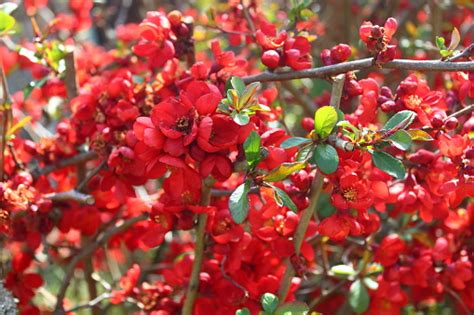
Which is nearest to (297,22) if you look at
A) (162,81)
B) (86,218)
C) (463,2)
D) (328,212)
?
(162,81)

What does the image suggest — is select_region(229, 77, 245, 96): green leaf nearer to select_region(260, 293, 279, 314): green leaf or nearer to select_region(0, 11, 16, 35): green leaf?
select_region(260, 293, 279, 314): green leaf

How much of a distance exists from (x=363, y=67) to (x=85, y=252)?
0.72 metres

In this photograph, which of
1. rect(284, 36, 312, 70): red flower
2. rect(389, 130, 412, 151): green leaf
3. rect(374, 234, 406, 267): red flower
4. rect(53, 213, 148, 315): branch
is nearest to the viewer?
rect(389, 130, 412, 151): green leaf

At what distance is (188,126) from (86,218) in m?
0.51

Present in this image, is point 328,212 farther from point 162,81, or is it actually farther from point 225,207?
point 162,81

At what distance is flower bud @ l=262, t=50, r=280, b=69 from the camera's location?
1.10 m

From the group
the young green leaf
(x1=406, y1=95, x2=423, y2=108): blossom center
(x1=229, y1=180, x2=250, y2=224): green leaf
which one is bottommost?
(x1=229, y1=180, x2=250, y2=224): green leaf

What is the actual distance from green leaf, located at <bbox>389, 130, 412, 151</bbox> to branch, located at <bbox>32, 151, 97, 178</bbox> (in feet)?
2.13

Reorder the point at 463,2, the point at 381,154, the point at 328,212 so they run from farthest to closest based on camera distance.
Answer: the point at 463,2
the point at 328,212
the point at 381,154

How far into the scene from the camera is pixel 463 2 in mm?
1817

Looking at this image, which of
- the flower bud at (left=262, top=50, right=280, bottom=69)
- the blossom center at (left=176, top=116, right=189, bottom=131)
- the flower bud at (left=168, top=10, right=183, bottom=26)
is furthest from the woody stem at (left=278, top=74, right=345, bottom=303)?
the flower bud at (left=168, top=10, right=183, bottom=26)

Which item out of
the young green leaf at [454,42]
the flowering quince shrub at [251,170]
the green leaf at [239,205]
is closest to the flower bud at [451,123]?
the flowering quince shrub at [251,170]

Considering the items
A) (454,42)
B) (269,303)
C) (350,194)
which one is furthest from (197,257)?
(454,42)

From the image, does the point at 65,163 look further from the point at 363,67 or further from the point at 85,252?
the point at 363,67
